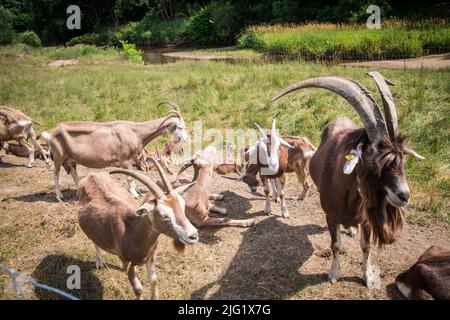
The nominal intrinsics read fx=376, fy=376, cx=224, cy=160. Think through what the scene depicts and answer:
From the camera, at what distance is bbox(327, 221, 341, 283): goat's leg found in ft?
17.4

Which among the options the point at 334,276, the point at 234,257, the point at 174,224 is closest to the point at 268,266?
the point at 234,257

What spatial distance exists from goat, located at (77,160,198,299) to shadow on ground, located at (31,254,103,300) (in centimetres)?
28

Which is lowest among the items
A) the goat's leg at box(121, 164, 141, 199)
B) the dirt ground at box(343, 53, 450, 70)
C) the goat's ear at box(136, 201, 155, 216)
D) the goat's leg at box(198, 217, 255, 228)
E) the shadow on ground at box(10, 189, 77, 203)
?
the goat's leg at box(198, 217, 255, 228)

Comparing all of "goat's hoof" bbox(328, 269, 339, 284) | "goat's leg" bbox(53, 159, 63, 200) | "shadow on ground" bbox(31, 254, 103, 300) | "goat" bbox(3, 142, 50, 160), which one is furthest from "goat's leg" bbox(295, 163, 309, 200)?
"goat" bbox(3, 142, 50, 160)

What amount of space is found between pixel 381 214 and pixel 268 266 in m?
2.10

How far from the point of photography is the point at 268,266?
577 cm

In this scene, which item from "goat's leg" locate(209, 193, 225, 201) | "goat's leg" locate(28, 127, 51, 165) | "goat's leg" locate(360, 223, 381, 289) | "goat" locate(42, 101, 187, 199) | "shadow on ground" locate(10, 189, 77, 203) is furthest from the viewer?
"goat's leg" locate(28, 127, 51, 165)

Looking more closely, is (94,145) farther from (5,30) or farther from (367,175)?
(5,30)

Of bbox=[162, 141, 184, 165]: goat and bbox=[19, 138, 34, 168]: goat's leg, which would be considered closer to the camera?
bbox=[162, 141, 184, 165]: goat

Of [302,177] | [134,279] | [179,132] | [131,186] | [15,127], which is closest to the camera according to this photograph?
[134,279]

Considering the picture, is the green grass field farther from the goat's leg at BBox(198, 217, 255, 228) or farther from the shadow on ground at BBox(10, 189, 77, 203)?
the shadow on ground at BBox(10, 189, 77, 203)

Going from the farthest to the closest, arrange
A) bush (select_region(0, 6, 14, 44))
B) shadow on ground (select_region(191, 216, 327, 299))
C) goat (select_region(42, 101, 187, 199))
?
bush (select_region(0, 6, 14, 44)) → goat (select_region(42, 101, 187, 199)) → shadow on ground (select_region(191, 216, 327, 299))

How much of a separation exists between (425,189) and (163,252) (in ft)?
18.3

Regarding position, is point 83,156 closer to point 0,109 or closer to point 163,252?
point 163,252
